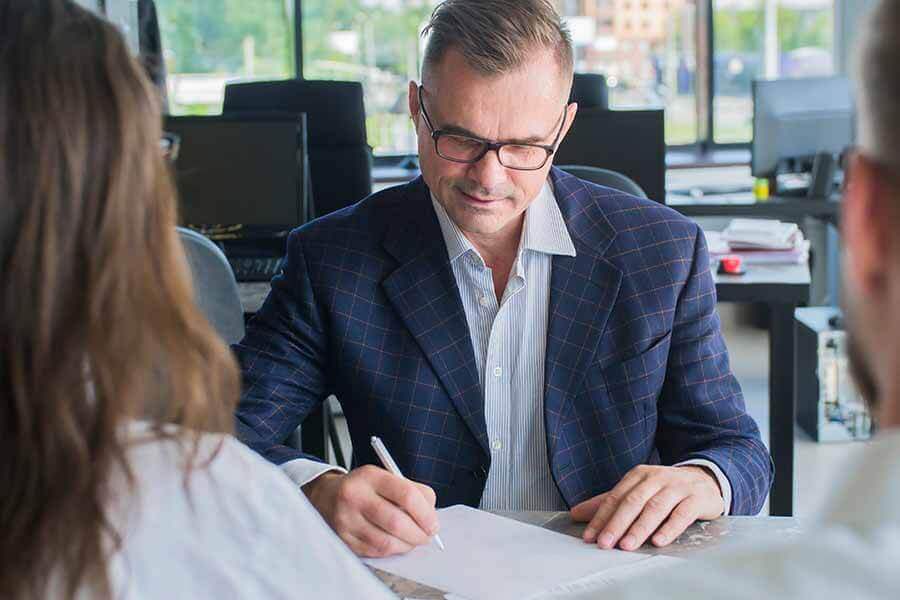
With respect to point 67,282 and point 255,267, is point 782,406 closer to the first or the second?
point 255,267

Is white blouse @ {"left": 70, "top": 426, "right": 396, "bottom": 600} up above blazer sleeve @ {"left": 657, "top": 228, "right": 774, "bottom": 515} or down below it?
above

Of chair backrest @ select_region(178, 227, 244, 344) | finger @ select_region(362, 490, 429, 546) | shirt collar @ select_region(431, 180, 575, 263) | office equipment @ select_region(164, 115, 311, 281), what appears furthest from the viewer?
office equipment @ select_region(164, 115, 311, 281)

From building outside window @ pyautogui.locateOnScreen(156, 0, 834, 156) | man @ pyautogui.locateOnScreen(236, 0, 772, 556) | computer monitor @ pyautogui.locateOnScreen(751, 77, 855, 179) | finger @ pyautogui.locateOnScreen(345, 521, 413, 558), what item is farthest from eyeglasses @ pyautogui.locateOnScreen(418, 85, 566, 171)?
building outside window @ pyautogui.locateOnScreen(156, 0, 834, 156)

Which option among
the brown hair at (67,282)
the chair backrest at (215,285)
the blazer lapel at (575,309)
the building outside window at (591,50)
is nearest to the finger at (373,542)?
the blazer lapel at (575,309)

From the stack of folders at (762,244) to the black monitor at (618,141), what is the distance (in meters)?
0.41

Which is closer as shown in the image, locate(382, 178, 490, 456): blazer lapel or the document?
the document

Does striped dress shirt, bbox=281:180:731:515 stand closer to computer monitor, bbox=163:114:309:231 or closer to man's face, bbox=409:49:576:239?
man's face, bbox=409:49:576:239

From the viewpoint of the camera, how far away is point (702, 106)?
22.5ft

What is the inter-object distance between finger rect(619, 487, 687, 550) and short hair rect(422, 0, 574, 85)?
1.96 feet

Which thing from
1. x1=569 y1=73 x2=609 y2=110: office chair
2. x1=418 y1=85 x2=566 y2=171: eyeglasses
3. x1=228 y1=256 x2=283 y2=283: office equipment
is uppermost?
x1=569 y1=73 x2=609 y2=110: office chair

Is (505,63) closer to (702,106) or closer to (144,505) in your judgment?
(144,505)

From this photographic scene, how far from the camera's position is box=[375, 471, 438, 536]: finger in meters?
1.35

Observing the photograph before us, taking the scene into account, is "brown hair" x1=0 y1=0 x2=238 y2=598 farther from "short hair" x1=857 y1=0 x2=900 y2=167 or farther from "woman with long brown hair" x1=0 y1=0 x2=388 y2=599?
"short hair" x1=857 y1=0 x2=900 y2=167

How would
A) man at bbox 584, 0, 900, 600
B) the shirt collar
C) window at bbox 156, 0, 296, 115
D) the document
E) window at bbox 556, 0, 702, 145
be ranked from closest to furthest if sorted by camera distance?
1. man at bbox 584, 0, 900, 600
2. the document
3. the shirt collar
4. window at bbox 156, 0, 296, 115
5. window at bbox 556, 0, 702, 145
